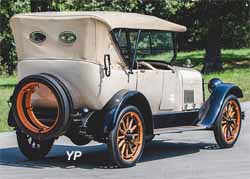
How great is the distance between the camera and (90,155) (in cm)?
1006

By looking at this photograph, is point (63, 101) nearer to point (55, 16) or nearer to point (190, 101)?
point (55, 16)

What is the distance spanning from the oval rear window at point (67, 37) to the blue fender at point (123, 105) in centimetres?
87

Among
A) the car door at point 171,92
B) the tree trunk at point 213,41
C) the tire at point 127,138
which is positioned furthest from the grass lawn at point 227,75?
the tire at point 127,138

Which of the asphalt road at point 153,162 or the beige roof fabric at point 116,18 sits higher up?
the beige roof fabric at point 116,18

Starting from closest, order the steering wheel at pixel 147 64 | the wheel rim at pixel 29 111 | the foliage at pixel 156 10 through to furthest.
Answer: the wheel rim at pixel 29 111 → the steering wheel at pixel 147 64 → the foliage at pixel 156 10

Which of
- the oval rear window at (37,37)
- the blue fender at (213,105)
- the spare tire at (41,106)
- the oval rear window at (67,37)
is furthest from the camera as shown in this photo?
the blue fender at (213,105)

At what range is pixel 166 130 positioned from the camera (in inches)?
374


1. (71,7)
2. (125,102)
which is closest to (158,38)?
(125,102)

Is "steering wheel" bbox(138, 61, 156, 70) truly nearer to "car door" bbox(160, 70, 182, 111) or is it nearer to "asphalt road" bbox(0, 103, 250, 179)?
"car door" bbox(160, 70, 182, 111)

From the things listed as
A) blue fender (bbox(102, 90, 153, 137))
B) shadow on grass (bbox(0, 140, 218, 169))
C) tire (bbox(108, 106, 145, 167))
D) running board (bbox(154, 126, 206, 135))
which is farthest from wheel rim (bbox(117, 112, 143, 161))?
running board (bbox(154, 126, 206, 135))

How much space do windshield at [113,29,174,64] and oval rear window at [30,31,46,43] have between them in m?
0.91

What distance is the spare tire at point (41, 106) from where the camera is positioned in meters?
8.48

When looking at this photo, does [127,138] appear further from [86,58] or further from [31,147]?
[31,147]

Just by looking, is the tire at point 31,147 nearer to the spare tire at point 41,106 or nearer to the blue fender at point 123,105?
the spare tire at point 41,106
